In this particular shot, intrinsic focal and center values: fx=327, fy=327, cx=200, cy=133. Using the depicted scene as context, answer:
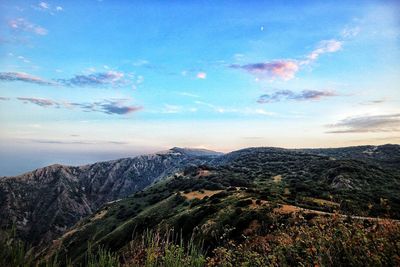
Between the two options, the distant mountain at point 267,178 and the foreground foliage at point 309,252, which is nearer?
the foreground foliage at point 309,252

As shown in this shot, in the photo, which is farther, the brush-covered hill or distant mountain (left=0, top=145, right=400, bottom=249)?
distant mountain (left=0, top=145, right=400, bottom=249)

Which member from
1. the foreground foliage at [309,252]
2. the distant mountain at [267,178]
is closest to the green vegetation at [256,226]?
the foreground foliage at [309,252]

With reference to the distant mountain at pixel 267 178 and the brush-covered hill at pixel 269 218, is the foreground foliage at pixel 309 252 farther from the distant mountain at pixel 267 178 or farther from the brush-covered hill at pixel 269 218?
the distant mountain at pixel 267 178

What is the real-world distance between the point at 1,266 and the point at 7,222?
3.59 ft

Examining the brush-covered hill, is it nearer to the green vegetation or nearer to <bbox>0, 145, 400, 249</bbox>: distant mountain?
the green vegetation

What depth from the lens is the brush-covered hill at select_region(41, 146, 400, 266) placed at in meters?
6.19

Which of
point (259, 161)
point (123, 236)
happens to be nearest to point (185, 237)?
point (123, 236)

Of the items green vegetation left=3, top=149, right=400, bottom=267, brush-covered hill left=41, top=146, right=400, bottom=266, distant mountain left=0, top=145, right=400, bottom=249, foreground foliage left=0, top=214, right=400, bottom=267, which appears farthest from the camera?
distant mountain left=0, top=145, right=400, bottom=249

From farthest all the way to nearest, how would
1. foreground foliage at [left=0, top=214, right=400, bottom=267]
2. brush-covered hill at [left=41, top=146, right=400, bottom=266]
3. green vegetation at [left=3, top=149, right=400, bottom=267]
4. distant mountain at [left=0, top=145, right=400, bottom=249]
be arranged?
1. distant mountain at [left=0, top=145, right=400, bottom=249]
2. brush-covered hill at [left=41, top=146, right=400, bottom=266]
3. green vegetation at [left=3, top=149, right=400, bottom=267]
4. foreground foliage at [left=0, top=214, right=400, bottom=267]

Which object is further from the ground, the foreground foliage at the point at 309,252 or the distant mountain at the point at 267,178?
the foreground foliage at the point at 309,252

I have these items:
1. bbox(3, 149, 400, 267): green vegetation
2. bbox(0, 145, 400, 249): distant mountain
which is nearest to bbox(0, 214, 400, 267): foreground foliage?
bbox(3, 149, 400, 267): green vegetation

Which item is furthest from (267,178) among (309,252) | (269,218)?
(309,252)

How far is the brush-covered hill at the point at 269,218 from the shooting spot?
6.19 meters

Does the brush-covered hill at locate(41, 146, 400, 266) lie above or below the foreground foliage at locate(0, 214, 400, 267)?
below
